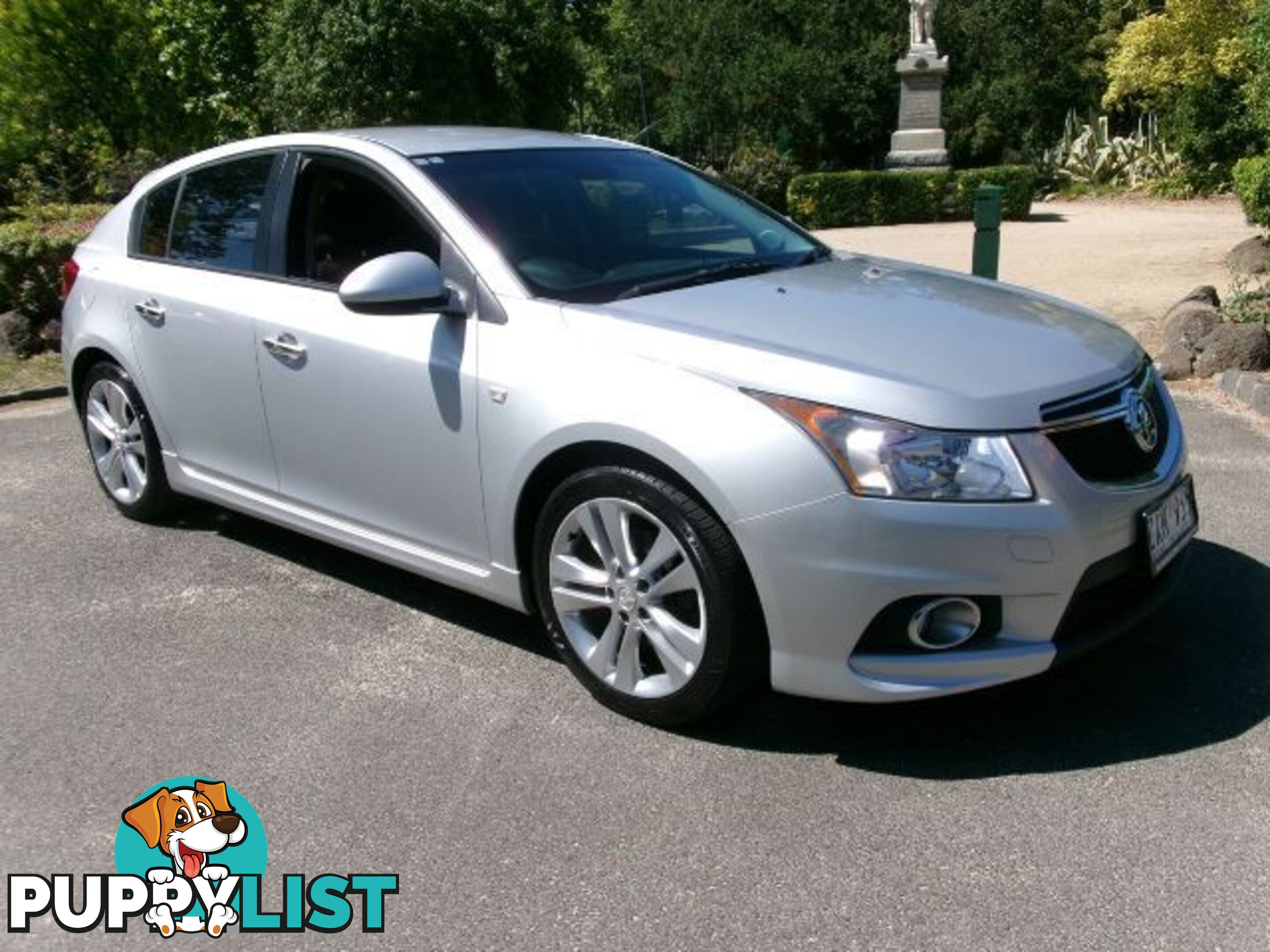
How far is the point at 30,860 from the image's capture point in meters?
3.06

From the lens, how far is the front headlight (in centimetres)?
304

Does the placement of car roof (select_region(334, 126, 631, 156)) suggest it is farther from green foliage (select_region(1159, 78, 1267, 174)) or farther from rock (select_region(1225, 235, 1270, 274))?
green foliage (select_region(1159, 78, 1267, 174))

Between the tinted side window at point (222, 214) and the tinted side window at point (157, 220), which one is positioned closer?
the tinted side window at point (222, 214)

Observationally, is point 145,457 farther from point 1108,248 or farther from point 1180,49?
point 1180,49

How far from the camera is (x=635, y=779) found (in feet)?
10.9

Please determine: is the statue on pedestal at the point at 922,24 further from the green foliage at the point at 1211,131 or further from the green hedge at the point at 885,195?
the green foliage at the point at 1211,131

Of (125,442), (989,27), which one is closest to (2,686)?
(125,442)

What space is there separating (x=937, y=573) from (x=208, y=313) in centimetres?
290

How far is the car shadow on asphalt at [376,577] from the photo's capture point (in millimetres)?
4348

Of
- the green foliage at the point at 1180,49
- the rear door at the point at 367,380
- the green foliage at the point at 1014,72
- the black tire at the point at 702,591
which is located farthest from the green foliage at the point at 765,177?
the black tire at the point at 702,591

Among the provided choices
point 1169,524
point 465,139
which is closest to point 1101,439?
point 1169,524

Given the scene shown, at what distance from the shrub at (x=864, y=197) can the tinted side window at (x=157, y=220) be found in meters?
19.4

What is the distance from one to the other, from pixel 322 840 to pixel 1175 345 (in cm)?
666

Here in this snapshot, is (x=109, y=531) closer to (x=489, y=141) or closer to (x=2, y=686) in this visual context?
(x=2, y=686)
